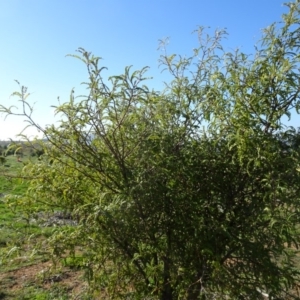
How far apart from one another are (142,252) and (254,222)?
96cm

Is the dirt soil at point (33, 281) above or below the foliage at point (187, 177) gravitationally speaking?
below

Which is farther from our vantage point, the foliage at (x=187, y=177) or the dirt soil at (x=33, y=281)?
the dirt soil at (x=33, y=281)

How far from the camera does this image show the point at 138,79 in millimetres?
2582

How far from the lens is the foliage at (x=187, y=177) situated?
8.98 ft

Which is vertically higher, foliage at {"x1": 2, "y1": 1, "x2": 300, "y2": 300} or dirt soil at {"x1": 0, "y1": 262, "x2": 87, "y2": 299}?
foliage at {"x1": 2, "y1": 1, "x2": 300, "y2": 300}

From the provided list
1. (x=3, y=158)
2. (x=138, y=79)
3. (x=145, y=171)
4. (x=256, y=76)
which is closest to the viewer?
(x=138, y=79)

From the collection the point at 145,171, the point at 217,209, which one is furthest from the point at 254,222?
the point at 145,171

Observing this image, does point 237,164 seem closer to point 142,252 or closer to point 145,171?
point 145,171

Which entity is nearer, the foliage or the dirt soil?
the foliage

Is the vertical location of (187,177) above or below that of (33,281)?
above

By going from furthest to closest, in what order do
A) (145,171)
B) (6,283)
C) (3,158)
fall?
(6,283) → (3,158) → (145,171)

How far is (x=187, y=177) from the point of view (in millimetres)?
3100

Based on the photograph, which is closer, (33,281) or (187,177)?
(187,177)

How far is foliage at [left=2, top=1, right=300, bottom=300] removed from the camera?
2.74m
